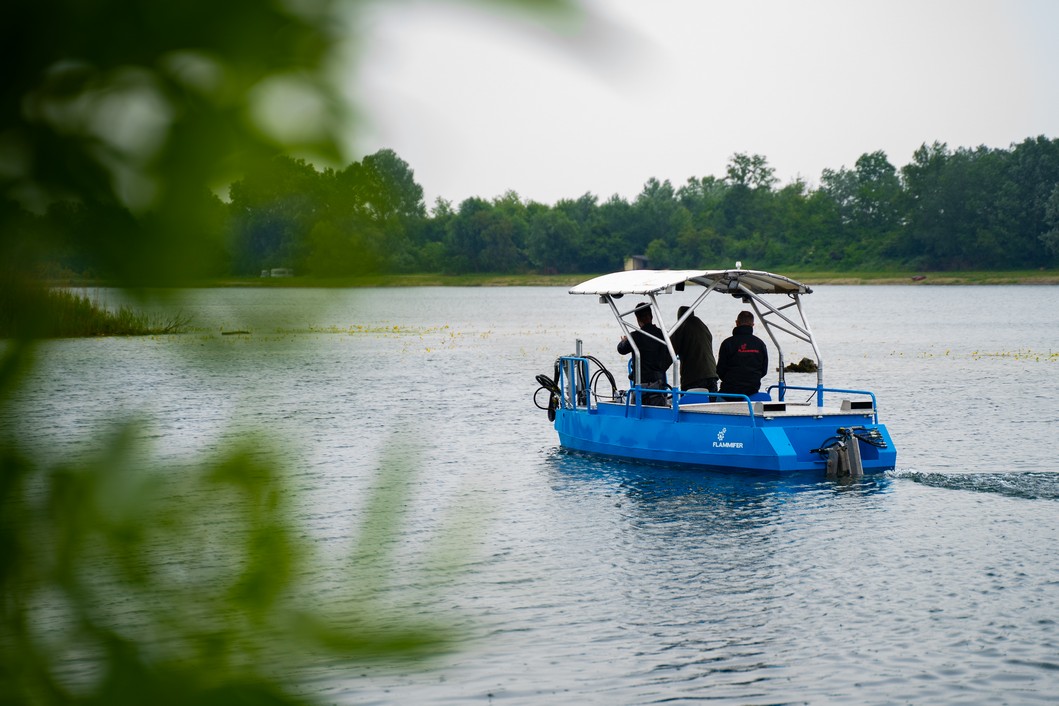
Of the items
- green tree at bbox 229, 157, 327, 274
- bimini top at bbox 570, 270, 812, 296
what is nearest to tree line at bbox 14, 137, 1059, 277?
green tree at bbox 229, 157, 327, 274

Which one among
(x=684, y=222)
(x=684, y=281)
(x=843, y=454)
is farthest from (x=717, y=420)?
(x=684, y=222)

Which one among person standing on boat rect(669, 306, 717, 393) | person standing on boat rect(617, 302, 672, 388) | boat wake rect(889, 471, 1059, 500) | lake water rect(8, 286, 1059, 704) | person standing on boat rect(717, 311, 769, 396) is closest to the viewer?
lake water rect(8, 286, 1059, 704)

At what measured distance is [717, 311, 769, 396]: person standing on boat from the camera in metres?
18.5

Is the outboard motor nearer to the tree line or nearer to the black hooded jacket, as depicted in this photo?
the black hooded jacket

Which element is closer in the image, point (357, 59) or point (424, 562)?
point (357, 59)

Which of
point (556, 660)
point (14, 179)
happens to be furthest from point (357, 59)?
point (556, 660)

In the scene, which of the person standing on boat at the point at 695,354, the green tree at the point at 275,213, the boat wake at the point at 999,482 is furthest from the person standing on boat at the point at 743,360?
the green tree at the point at 275,213

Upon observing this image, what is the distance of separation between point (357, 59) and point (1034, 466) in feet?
73.5

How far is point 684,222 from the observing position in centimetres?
15175

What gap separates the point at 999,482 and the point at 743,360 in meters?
4.85

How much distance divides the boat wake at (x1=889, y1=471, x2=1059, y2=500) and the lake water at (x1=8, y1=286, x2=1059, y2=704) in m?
0.08

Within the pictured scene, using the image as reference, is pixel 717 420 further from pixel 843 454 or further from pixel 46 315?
pixel 46 315

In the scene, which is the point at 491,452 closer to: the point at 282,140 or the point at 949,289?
the point at 282,140

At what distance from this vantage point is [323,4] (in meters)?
0.92
